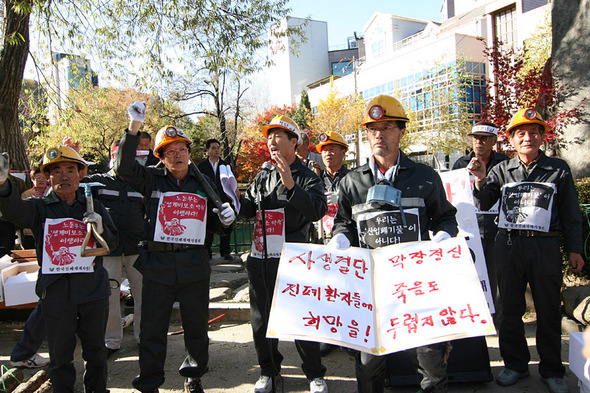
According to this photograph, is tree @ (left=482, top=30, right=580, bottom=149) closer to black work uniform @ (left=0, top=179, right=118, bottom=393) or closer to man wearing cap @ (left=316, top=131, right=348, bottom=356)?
man wearing cap @ (left=316, top=131, right=348, bottom=356)

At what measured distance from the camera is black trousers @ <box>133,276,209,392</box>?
3420 millimetres

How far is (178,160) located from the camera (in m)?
3.60

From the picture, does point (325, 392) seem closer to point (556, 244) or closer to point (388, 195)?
point (388, 195)

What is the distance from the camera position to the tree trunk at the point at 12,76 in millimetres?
6805

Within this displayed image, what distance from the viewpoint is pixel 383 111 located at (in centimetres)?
293

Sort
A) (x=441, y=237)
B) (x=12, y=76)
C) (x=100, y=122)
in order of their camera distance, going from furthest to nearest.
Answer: (x=100, y=122), (x=12, y=76), (x=441, y=237)

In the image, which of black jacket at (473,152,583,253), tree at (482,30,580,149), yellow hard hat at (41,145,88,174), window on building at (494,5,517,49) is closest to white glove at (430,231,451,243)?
black jacket at (473,152,583,253)

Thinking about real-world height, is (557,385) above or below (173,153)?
below

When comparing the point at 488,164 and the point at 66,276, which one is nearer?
the point at 66,276

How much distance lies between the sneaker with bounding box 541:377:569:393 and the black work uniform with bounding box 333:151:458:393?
139 centimetres

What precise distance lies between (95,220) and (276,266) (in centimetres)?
153

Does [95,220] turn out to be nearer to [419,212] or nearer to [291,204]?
[291,204]

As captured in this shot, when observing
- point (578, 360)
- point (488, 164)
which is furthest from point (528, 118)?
point (578, 360)

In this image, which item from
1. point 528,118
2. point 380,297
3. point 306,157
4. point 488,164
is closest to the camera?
point 380,297
